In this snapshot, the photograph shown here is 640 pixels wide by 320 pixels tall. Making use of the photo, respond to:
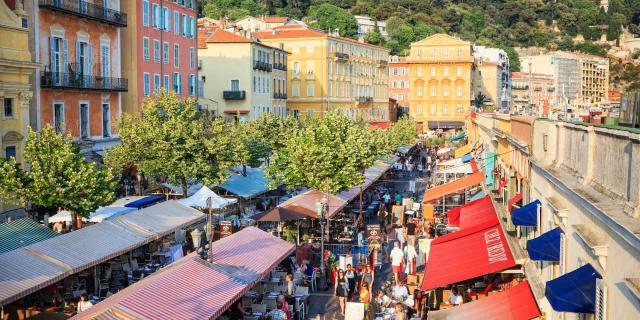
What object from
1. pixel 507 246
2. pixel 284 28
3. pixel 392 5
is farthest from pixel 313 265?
pixel 392 5

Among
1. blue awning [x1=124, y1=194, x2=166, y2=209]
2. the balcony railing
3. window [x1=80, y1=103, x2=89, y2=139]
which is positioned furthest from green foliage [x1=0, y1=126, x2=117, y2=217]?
window [x1=80, y1=103, x2=89, y2=139]

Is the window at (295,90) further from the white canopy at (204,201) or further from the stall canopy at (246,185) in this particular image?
the white canopy at (204,201)

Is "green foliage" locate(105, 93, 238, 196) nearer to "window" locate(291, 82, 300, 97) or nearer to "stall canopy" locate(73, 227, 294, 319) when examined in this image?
"stall canopy" locate(73, 227, 294, 319)

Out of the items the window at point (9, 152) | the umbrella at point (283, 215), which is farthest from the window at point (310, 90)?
the umbrella at point (283, 215)

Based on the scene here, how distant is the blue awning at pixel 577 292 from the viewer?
9.84 m

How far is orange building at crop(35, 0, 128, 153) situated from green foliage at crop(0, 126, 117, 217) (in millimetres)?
9984

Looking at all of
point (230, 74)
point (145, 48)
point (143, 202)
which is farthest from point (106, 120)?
point (230, 74)

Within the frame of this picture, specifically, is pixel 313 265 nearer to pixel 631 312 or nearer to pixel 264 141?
pixel 631 312

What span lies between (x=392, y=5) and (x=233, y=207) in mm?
147779

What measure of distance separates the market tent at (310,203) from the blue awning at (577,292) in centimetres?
1885

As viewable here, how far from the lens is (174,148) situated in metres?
34.2

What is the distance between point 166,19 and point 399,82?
8248 cm

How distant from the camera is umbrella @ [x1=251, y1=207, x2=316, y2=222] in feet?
91.1

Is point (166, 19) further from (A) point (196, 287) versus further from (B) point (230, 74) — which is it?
(A) point (196, 287)
